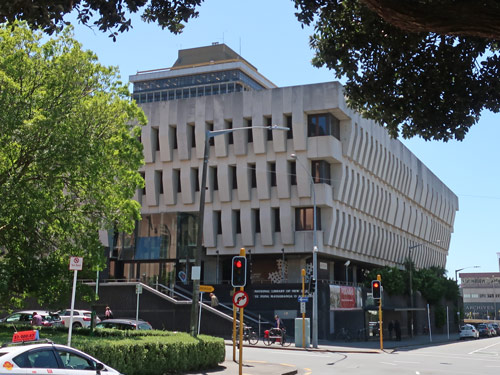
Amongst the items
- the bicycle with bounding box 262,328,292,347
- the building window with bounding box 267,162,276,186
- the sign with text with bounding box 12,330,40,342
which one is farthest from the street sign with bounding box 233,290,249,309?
the building window with bounding box 267,162,276,186

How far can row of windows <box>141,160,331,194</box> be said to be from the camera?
48250 millimetres

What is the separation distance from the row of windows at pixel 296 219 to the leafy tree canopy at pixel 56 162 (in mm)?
28301

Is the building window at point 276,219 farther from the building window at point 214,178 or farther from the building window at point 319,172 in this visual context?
the building window at point 214,178

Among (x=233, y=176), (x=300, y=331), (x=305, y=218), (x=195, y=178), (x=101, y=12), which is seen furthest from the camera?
(x=195, y=178)

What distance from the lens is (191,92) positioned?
93.4m

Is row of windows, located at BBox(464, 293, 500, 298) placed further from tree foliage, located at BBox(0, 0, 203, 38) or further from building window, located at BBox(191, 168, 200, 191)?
tree foliage, located at BBox(0, 0, 203, 38)

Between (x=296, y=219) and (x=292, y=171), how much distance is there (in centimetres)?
401

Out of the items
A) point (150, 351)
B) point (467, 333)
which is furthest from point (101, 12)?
point (467, 333)

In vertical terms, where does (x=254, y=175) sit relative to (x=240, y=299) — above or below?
above

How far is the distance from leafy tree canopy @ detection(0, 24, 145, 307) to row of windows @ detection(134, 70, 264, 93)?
230ft

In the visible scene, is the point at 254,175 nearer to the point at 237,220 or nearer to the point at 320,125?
the point at 237,220

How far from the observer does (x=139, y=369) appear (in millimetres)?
15164

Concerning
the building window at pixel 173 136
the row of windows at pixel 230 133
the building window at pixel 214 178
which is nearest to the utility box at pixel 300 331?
the row of windows at pixel 230 133

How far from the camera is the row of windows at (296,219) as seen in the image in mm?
48250
